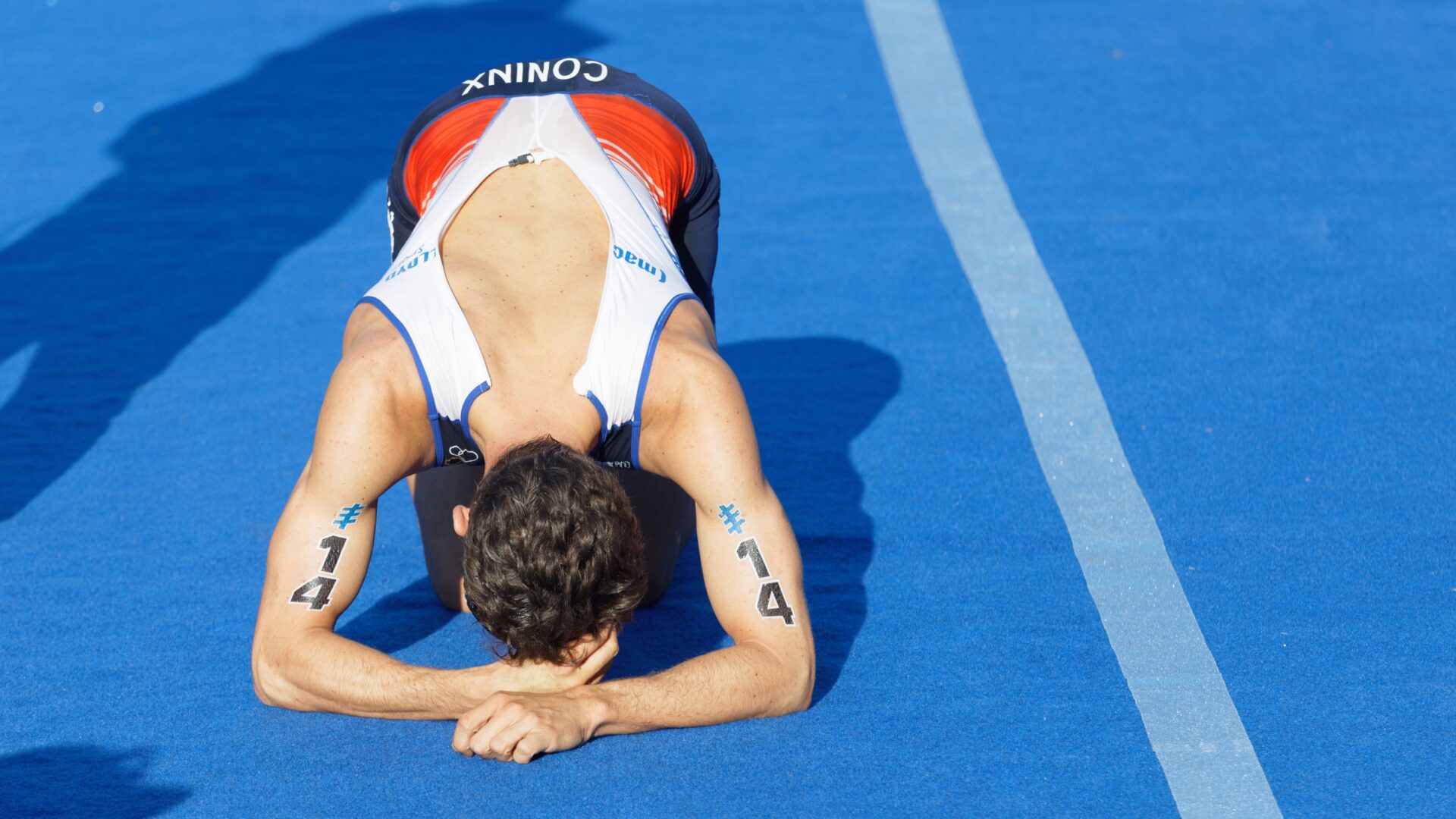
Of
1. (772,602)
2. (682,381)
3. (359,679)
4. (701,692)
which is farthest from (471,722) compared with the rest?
(682,381)

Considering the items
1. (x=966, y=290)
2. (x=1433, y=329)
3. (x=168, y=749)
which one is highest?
(x=168, y=749)

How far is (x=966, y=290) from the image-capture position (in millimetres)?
4574

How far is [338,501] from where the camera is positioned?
2695mm

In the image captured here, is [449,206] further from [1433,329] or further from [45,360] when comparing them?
[1433,329]

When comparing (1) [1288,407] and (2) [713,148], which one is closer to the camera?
(1) [1288,407]

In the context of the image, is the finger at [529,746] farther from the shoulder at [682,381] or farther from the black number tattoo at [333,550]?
the shoulder at [682,381]

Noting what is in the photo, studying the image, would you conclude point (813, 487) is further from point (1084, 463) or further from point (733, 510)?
point (733, 510)

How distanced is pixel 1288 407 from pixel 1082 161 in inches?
67.4

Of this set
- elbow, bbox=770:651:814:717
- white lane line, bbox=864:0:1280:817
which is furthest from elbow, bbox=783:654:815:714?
white lane line, bbox=864:0:1280:817

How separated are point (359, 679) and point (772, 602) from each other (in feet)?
2.48

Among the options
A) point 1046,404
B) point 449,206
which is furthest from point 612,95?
point 1046,404

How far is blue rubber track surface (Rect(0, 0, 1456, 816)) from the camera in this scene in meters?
2.70

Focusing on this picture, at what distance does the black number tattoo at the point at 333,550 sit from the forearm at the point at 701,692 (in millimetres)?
510

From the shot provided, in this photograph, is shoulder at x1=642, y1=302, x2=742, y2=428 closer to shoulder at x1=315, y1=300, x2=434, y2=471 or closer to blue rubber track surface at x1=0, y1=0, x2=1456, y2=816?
shoulder at x1=315, y1=300, x2=434, y2=471
